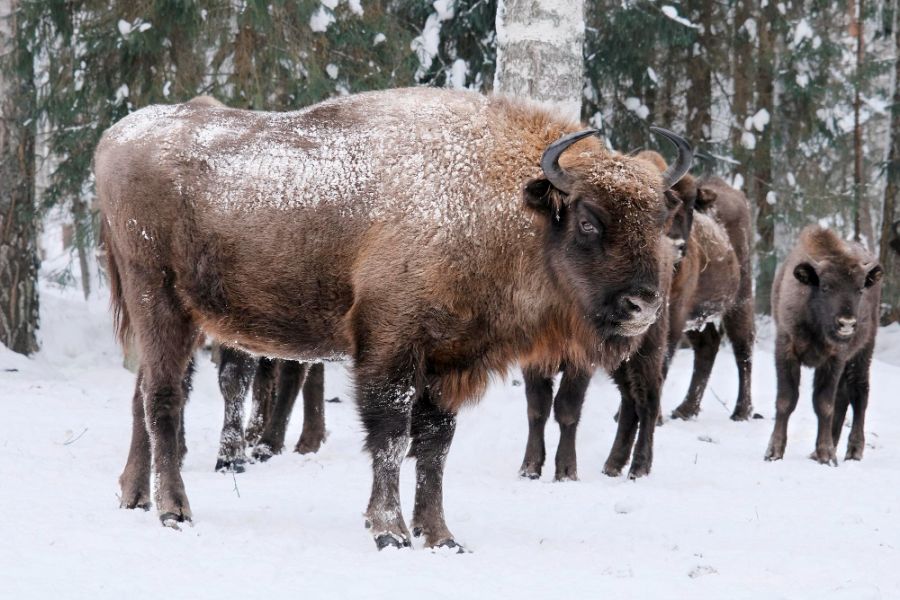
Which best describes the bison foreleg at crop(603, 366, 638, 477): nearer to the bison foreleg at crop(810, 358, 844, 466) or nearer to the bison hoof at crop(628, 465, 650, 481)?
the bison hoof at crop(628, 465, 650, 481)

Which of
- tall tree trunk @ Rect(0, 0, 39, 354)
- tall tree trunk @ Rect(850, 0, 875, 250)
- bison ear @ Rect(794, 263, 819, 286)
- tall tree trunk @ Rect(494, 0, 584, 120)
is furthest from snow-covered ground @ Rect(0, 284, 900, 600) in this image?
tall tree trunk @ Rect(850, 0, 875, 250)

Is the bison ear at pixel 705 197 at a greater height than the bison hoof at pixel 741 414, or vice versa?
the bison ear at pixel 705 197

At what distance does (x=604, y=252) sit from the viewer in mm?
5328

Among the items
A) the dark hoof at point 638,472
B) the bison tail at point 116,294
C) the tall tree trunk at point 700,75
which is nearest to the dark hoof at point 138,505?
the bison tail at point 116,294

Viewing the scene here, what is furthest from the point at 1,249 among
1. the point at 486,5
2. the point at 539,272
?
the point at 539,272

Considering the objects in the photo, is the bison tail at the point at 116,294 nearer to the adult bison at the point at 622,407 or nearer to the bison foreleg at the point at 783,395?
the adult bison at the point at 622,407

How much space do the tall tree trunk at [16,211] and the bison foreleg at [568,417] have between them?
8.22 metres

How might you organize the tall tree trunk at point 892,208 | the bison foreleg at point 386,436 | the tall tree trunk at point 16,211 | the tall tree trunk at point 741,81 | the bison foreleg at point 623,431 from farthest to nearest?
the tall tree trunk at point 892,208 → the tall tree trunk at point 741,81 → the tall tree trunk at point 16,211 → the bison foreleg at point 623,431 → the bison foreleg at point 386,436

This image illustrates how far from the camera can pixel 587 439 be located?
888cm

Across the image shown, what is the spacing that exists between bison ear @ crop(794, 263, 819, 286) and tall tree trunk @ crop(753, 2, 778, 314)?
8.02 metres

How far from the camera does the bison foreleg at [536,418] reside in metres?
7.69

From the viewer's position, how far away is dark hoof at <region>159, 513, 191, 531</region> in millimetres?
5465

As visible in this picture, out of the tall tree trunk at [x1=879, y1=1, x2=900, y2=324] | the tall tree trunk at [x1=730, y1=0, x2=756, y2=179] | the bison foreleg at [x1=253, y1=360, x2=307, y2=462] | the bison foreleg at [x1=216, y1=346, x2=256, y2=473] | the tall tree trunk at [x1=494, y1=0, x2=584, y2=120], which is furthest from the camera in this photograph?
the tall tree trunk at [x1=879, y1=1, x2=900, y2=324]

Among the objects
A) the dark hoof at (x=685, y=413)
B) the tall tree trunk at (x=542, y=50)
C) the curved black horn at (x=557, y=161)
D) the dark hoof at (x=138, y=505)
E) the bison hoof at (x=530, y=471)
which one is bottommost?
the dark hoof at (x=138, y=505)
